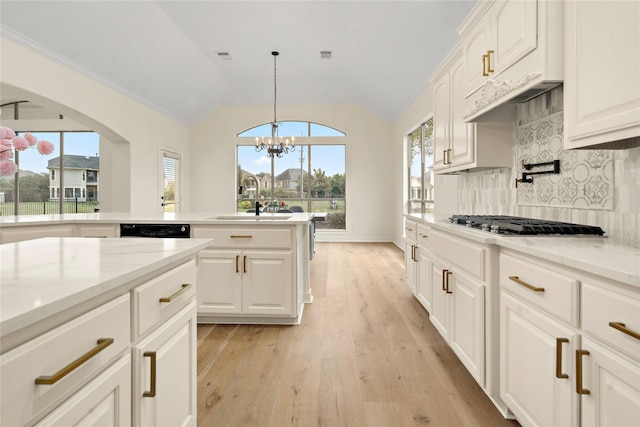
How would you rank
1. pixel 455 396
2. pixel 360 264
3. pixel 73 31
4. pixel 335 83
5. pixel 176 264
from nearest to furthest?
pixel 176 264, pixel 455 396, pixel 73 31, pixel 360 264, pixel 335 83

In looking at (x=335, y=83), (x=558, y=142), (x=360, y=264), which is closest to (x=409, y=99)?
(x=335, y=83)

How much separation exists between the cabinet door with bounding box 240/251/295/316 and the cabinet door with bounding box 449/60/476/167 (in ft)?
5.13

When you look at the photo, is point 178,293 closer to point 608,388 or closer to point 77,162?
point 608,388

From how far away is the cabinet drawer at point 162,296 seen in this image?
37.2 inches

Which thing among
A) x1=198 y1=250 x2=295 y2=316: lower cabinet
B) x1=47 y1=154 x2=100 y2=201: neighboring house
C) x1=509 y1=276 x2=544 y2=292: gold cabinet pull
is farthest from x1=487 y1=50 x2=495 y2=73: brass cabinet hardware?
x1=47 y1=154 x2=100 y2=201: neighboring house

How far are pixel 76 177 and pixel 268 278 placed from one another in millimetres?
6719

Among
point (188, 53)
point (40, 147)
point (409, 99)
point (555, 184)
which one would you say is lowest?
point (555, 184)

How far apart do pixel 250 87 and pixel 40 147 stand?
21.1 ft

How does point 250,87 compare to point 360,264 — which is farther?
point 250,87

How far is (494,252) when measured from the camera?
66.2 inches

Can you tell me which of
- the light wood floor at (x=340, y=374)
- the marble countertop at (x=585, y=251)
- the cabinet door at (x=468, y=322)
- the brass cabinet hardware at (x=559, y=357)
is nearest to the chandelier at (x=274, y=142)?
the light wood floor at (x=340, y=374)

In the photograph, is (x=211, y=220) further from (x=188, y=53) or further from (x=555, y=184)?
(x=188, y=53)

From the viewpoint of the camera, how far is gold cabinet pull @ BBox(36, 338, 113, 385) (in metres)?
0.61

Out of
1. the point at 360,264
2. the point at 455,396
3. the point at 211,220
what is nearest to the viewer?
the point at 455,396
